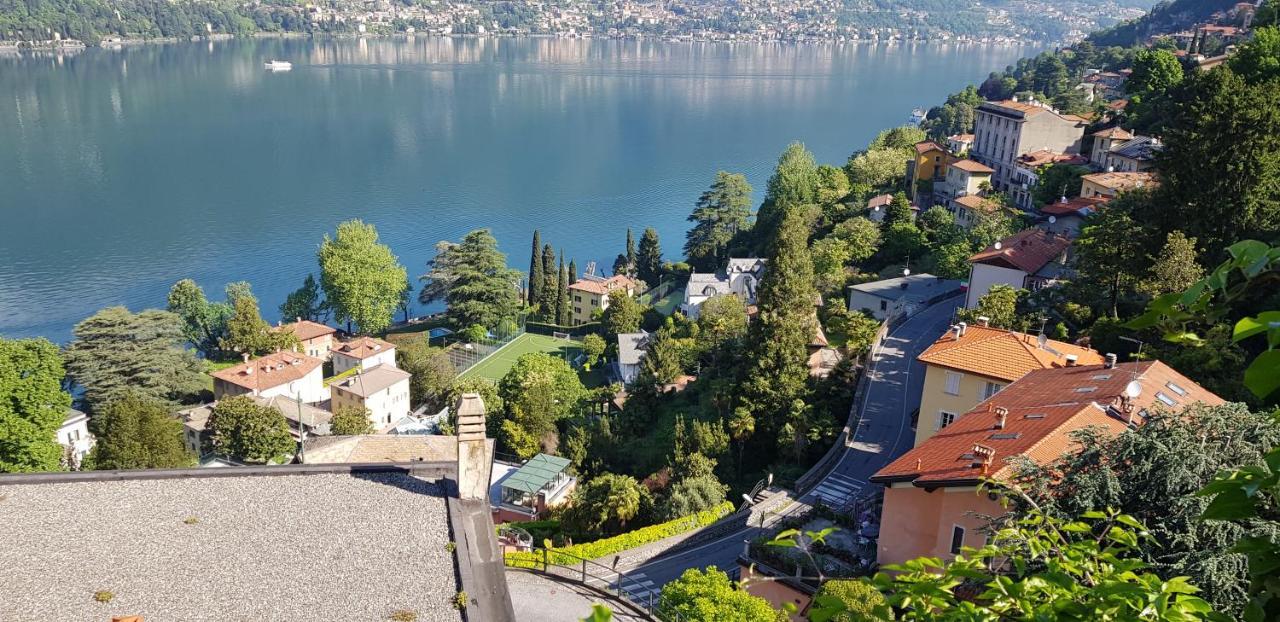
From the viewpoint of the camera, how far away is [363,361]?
3728 cm

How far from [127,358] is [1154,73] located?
46.1 metres

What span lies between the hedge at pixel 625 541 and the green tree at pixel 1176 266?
10335 millimetres

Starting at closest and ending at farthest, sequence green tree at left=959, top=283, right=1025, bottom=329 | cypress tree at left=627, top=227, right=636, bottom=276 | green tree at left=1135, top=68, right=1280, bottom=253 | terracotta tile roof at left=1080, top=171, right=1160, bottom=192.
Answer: green tree at left=1135, top=68, right=1280, bottom=253, green tree at left=959, top=283, right=1025, bottom=329, terracotta tile roof at left=1080, top=171, right=1160, bottom=192, cypress tree at left=627, top=227, right=636, bottom=276

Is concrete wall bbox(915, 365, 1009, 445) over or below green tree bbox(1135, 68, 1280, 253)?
below

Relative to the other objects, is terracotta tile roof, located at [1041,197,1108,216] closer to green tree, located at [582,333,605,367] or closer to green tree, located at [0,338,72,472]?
green tree, located at [582,333,605,367]

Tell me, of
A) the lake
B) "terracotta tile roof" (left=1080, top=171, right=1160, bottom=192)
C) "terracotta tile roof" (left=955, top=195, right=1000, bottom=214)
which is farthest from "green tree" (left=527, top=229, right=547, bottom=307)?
"terracotta tile roof" (left=1080, top=171, right=1160, bottom=192)

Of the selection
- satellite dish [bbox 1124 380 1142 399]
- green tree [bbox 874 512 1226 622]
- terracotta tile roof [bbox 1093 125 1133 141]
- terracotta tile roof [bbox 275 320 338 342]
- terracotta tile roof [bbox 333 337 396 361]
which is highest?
green tree [bbox 874 512 1226 622]

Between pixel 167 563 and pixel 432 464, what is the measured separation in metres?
2.85

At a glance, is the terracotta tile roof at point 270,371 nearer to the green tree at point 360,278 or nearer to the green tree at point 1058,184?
the green tree at point 360,278

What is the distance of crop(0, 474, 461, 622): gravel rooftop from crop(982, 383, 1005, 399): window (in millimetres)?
11065

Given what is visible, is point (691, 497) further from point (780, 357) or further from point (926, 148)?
point (926, 148)

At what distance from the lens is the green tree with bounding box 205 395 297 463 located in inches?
1027

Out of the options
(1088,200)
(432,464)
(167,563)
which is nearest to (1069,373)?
(432,464)

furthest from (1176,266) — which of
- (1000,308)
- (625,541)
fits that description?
(625,541)
